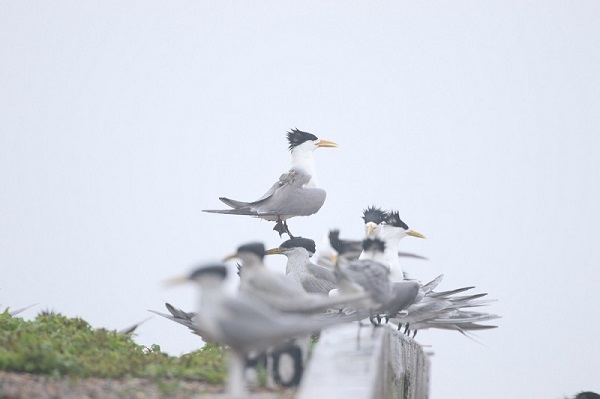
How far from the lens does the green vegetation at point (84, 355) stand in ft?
26.7

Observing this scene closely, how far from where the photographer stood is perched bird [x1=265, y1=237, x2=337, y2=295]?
41.7 ft

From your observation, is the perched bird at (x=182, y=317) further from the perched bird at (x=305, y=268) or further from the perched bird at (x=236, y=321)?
the perched bird at (x=236, y=321)

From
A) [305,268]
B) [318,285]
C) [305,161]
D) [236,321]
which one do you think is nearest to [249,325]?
[236,321]

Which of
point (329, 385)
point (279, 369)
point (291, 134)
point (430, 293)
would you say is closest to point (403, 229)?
point (430, 293)

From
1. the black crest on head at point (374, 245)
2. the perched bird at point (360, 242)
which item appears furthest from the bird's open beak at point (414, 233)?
the black crest on head at point (374, 245)

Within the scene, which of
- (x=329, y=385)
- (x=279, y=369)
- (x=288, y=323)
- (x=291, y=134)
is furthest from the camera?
(x=291, y=134)

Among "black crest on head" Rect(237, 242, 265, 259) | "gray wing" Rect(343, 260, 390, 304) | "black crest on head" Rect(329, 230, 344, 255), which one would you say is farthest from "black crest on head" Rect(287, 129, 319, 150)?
"black crest on head" Rect(237, 242, 265, 259)

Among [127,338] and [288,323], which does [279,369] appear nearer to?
[288,323]

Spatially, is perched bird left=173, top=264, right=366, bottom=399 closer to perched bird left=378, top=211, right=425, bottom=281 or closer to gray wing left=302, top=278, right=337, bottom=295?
gray wing left=302, top=278, right=337, bottom=295

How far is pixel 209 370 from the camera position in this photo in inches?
320

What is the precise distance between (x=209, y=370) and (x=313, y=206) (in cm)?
601

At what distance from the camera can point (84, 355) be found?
359 inches

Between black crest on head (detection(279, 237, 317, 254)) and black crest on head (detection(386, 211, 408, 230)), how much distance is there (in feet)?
3.37

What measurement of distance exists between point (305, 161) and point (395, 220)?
5.05ft
